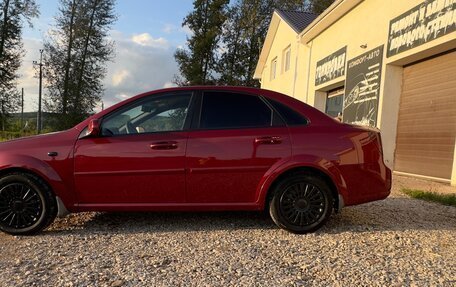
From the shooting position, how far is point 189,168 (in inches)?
181

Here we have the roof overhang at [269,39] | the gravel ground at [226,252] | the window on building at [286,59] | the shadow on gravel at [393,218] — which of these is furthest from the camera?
the roof overhang at [269,39]

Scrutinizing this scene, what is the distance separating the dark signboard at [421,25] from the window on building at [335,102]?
4648mm

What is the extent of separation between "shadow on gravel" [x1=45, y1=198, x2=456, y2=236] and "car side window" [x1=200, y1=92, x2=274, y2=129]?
1.24 m

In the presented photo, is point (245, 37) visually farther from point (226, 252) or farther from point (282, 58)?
point (226, 252)

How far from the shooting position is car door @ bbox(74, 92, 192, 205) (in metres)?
4.59

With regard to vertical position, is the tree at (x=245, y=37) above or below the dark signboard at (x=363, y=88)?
above

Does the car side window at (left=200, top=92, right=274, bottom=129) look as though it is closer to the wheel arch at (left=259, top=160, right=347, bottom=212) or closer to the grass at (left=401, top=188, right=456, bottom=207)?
the wheel arch at (left=259, top=160, right=347, bottom=212)

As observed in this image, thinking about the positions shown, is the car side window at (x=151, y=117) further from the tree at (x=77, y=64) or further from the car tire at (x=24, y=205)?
the tree at (x=77, y=64)

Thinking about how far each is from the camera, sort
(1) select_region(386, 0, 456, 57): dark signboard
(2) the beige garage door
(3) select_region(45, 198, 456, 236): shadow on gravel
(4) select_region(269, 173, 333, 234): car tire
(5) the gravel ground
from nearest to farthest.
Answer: (5) the gravel ground → (4) select_region(269, 173, 333, 234): car tire → (3) select_region(45, 198, 456, 236): shadow on gravel → (1) select_region(386, 0, 456, 57): dark signboard → (2) the beige garage door

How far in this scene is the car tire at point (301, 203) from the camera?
4.67 metres

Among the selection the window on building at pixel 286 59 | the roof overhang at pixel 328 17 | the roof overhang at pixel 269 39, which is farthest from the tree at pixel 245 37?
the roof overhang at pixel 328 17

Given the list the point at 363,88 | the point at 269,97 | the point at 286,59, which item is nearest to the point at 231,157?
the point at 269,97

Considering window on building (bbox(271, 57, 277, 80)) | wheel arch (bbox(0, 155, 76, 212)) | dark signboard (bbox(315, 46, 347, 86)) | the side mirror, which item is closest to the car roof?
the side mirror

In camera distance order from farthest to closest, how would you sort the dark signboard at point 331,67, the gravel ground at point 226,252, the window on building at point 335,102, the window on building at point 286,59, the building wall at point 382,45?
the window on building at point 286,59
the window on building at point 335,102
the dark signboard at point 331,67
the building wall at point 382,45
the gravel ground at point 226,252
